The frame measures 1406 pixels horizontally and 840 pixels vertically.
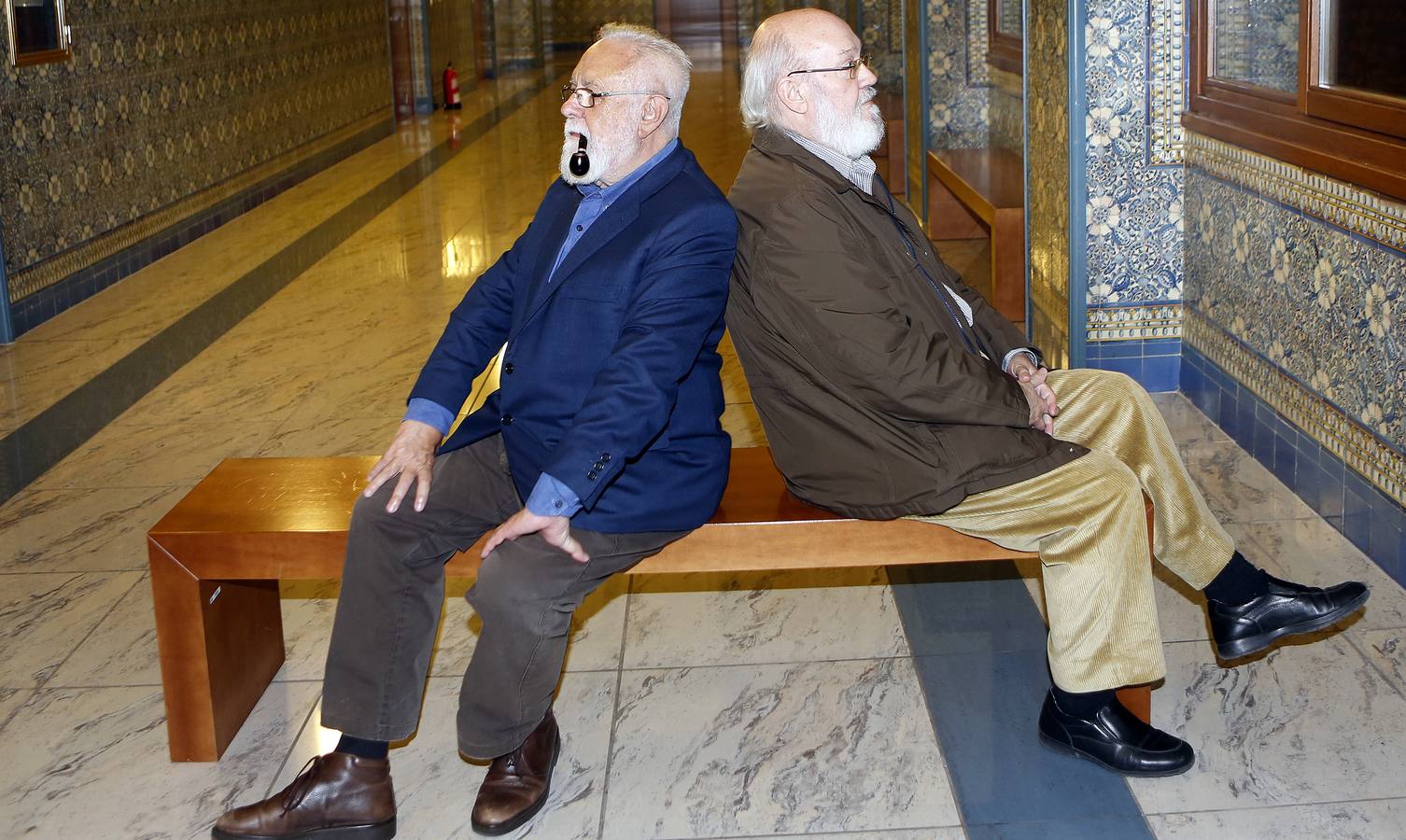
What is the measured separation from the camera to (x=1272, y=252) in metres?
3.89

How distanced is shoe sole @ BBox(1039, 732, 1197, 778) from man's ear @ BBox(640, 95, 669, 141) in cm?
127

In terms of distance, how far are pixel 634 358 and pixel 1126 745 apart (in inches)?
42.1

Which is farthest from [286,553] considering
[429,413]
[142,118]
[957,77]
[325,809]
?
[142,118]

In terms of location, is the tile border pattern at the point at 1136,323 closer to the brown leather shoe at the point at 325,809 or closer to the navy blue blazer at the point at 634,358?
the navy blue blazer at the point at 634,358

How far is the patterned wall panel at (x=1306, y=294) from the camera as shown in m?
3.24

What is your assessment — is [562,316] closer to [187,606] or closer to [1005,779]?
[187,606]

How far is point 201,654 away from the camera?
2.61 metres

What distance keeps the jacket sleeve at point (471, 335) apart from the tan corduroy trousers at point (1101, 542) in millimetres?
871

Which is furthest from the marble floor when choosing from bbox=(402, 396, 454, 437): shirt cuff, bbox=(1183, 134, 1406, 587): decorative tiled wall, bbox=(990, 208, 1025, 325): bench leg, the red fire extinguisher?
the red fire extinguisher

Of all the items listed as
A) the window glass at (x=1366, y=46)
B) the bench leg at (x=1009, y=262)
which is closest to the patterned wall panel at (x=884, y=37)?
the bench leg at (x=1009, y=262)

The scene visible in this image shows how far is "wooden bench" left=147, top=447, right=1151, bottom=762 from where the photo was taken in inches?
100

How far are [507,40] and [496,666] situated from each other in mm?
19202

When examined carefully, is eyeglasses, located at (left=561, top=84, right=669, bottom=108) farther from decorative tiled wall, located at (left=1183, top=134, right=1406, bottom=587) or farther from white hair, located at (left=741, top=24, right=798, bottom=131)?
decorative tiled wall, located at (left=1183, top=134, right=1406, bottom=587)

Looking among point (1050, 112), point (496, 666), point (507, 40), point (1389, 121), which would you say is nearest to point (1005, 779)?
point (496, 666)
